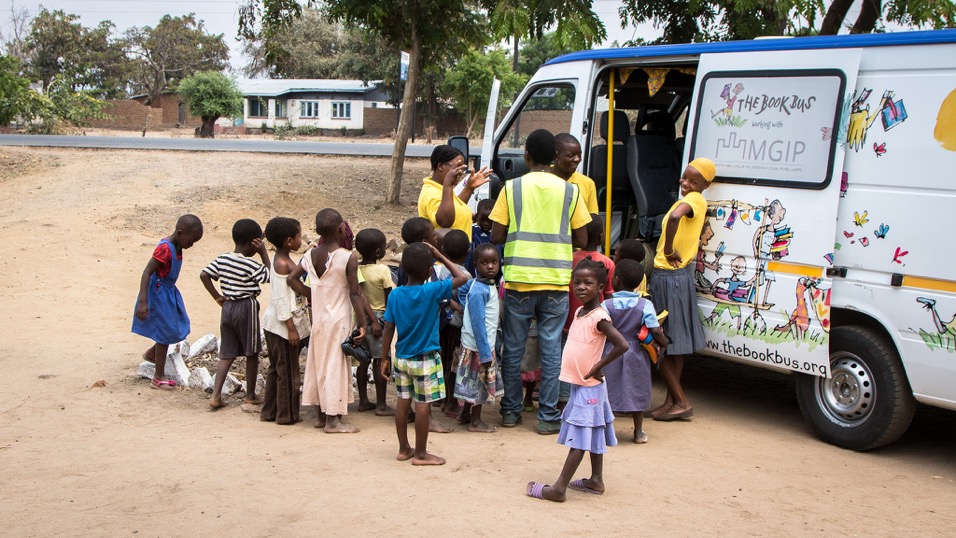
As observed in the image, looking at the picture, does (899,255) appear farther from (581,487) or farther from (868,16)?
(868,16)

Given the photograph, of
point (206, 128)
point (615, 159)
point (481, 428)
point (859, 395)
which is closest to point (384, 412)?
point (481, 428)

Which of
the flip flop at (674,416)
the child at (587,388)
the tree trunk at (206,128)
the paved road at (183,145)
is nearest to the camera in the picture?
the child at (587,388)

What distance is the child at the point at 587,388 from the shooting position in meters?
4.50

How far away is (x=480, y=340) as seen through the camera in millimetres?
5531

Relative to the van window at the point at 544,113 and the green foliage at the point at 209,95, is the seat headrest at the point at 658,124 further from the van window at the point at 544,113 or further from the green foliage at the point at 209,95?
the green foliage at the point at 209,95

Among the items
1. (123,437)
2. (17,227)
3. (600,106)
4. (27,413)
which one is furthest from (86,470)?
(17,227)

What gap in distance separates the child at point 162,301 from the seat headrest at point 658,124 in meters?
3.85

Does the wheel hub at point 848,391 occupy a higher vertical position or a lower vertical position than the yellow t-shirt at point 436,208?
lower

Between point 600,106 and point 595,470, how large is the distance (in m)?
3.61

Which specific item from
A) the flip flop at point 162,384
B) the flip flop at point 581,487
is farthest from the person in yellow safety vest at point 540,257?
the flip flop at point 162,384

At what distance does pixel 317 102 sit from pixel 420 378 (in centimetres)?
4588

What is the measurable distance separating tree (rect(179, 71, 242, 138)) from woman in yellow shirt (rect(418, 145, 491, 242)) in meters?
30.3

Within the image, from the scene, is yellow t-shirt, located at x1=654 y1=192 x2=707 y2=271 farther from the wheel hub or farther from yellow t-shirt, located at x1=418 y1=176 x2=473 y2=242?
yellow t-shirt, located at x1=418 y1=176 x2=473 y2=242

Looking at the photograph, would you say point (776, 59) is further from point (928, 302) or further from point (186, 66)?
point (186, 66)
